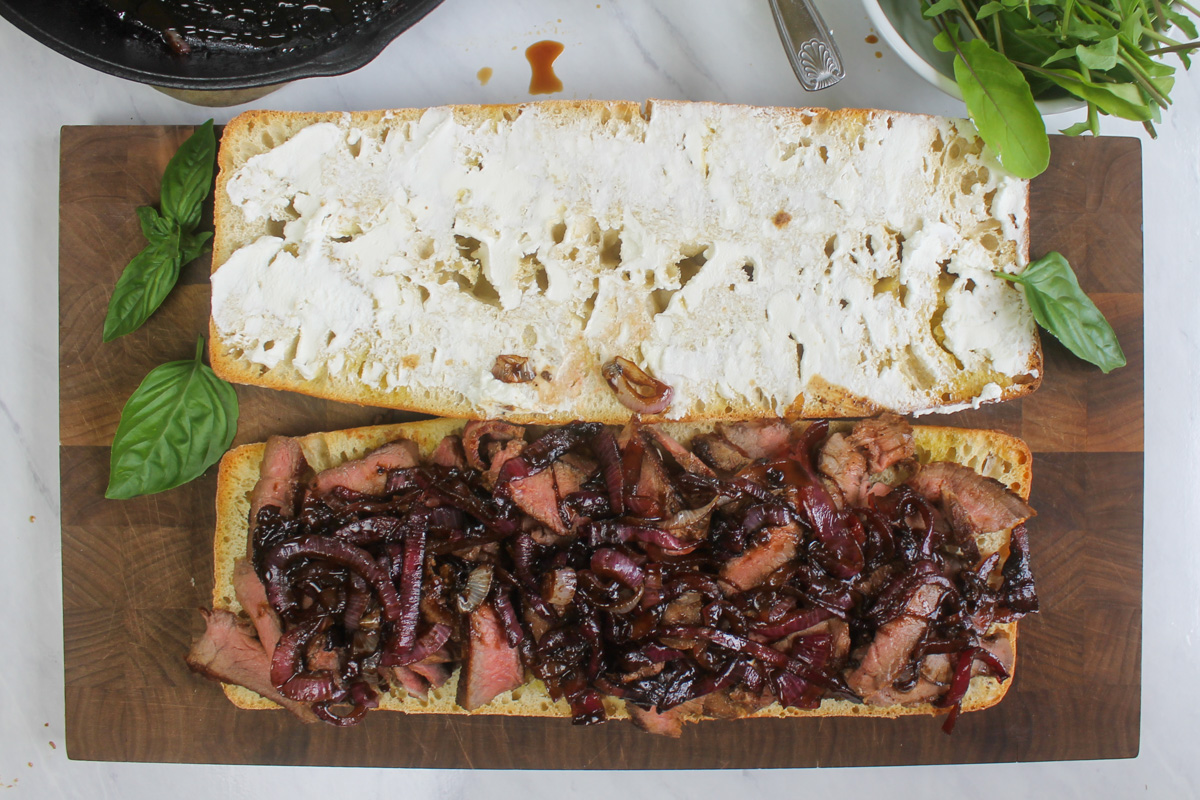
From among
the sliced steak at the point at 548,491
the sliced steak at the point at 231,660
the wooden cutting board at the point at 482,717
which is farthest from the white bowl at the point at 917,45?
the sliced steak at the point at 231,660

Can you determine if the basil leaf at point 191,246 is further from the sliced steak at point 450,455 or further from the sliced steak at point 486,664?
the sliced steak at point 486,664

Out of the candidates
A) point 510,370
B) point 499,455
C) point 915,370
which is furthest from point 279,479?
point 915,370

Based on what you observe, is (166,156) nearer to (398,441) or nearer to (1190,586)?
(398,441)

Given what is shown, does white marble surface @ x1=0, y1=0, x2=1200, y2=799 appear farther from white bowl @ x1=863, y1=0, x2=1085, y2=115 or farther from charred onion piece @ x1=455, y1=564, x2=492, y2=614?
charred onion piece @ x1=455, y1=564, x2=492, y2=614

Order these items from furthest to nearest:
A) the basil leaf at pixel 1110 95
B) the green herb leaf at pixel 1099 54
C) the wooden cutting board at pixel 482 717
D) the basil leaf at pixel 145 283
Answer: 1. the wooden cutting board at pixel 482 717
2. the basil leaf at pixel 145 283
3. the basil leaf at pixel 1110 95
4. the green herb leaf at pixel 1099 54

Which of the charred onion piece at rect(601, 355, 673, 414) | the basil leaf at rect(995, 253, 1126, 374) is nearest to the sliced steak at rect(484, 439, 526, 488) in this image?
the charred onion piece at rect(601, 355, 673, 414)

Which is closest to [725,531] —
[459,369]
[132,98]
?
[459,369]
